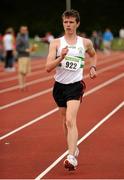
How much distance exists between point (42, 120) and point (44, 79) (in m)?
13.2

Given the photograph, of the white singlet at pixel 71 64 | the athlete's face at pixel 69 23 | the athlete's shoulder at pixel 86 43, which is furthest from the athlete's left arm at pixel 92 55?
→ the athlete's face at pixel 69 23

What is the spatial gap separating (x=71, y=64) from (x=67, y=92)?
0.39 meters

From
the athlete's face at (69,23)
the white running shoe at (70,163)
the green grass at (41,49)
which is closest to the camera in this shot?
the white running shoe at (70,163)

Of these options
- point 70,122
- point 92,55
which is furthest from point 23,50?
point 70,122

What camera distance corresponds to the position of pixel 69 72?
401 inches

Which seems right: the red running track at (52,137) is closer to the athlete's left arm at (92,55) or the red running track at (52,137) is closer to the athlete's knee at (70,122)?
the athlete's knee at (70,122)

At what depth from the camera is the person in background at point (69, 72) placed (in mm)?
A: 9922

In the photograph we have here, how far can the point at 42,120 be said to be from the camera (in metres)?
15.8

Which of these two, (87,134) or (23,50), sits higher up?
(87,134)

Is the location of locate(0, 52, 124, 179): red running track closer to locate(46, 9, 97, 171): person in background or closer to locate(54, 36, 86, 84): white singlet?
locate(46, 9, 97, 171): person in background

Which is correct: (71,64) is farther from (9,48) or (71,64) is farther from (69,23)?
(9,48)

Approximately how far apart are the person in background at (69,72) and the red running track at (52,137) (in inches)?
17.8

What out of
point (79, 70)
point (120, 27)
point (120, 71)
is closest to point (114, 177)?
point (79, 70)

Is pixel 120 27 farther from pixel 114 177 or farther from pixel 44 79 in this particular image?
pixel 114 177
